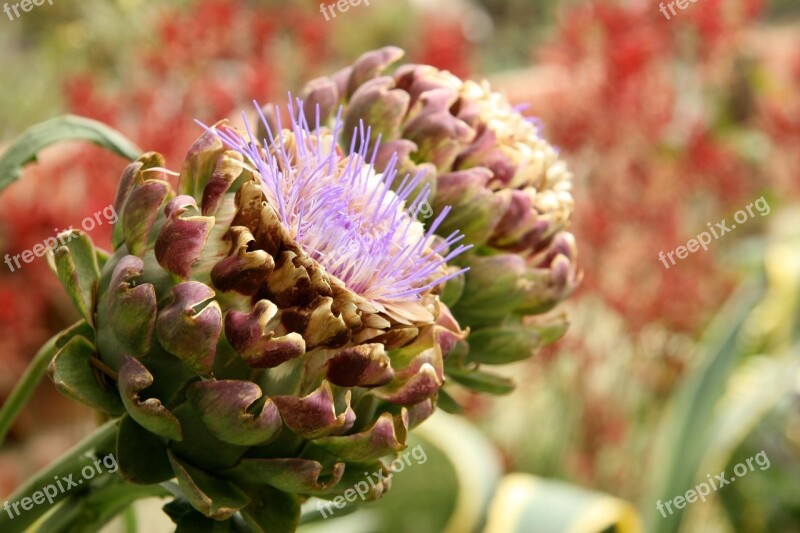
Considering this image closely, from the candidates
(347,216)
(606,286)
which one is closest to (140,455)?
(347,216)

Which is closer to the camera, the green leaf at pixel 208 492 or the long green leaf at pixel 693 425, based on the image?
the green leaf at pixel 208 492

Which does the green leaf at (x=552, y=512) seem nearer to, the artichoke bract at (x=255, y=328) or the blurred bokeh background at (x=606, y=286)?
the blurred bokeh background at (x=606, y=286)

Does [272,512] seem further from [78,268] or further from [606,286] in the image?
[606,286]

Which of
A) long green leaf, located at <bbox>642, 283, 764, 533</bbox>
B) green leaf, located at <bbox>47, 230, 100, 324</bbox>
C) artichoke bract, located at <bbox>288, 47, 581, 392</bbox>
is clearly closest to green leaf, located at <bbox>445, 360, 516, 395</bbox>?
artichoke bract, located at <bbox>288, 47, 581, 392</bbox>

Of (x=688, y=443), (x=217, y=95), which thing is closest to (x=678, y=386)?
(x=688, y=443)

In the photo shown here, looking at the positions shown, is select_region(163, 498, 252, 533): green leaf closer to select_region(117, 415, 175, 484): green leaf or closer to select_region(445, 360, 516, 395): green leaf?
select_region(117, 415, 175, 484): green leaf

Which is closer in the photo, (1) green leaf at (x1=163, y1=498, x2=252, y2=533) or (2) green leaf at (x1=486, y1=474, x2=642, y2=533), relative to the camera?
(1) green leaf at (x1=163, y1=498, x2=252, y2=533)

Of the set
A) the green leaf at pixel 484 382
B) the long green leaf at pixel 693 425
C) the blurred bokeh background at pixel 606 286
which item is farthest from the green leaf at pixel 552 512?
the green leaf at pixel 484 382
